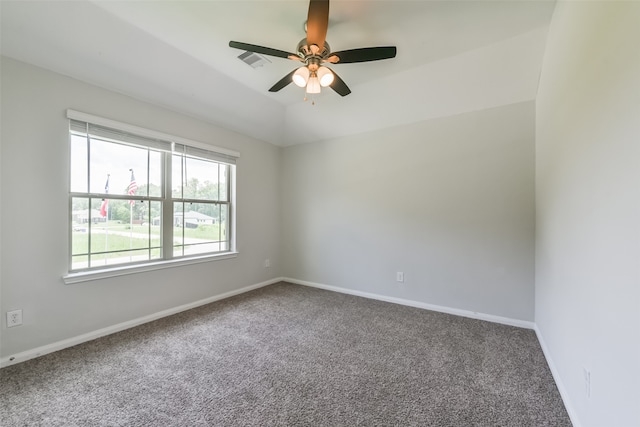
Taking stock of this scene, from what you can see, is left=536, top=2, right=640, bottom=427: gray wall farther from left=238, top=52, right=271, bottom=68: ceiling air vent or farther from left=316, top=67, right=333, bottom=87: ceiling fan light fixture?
left=238, top=52, right=271, bottom=68: ceiling air vent

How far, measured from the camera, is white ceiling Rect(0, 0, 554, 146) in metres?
1.86

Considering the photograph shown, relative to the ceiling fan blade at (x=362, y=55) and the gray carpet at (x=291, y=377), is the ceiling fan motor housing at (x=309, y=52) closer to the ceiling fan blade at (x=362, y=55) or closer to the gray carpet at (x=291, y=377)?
the ceiling fan blade at (x=362, y=55)

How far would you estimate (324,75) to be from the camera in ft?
6.38

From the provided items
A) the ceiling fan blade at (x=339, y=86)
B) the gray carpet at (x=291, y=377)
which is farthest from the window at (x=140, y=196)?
the ceiling fan blade at (x=339, y=86)

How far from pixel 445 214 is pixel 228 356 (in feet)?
8.98

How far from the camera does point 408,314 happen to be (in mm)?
2963

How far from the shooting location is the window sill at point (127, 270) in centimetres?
221

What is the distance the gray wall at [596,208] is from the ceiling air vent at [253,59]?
7.52 ft

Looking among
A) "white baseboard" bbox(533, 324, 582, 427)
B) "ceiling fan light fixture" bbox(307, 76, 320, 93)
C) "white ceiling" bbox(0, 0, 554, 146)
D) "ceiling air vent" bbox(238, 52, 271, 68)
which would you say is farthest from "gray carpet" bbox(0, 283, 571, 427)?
"ceiling air vent" bbox(238, 52, 271, 68)

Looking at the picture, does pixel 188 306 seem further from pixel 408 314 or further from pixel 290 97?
pixel 290 97

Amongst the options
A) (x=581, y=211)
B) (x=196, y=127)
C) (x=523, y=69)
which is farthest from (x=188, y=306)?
(x=523, y=69)

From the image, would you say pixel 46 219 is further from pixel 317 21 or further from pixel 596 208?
pixel 596 208

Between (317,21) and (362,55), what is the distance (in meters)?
0.40

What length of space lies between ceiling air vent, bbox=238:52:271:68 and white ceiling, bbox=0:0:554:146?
0.28 ft
